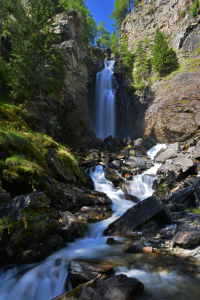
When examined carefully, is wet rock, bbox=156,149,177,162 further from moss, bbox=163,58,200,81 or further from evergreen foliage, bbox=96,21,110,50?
evergreen foliage, bbox=96,21,110,50

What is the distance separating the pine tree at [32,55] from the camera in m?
15.9

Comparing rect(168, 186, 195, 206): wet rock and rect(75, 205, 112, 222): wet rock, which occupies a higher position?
rect(168, 186, 195, 206): wet rock

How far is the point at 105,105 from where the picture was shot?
32.1 meters

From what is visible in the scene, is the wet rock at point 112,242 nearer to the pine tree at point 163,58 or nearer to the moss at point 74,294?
the moss at point 74,294

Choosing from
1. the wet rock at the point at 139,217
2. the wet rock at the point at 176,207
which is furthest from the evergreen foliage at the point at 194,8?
the wet rock at the point at 139,217

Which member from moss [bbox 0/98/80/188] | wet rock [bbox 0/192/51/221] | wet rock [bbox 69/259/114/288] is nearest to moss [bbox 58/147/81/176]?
moss [bbox 0/98/80/188]

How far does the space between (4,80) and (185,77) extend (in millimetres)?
21748

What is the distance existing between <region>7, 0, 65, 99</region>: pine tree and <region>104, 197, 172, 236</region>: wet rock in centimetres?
1455

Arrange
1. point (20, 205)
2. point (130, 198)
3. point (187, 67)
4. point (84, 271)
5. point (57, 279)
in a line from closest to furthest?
point (84, 271)
point (57, 279)
point (20, 205)
point (130, 198)
point (187, 67)

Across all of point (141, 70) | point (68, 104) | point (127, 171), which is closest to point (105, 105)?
point (141, 70)

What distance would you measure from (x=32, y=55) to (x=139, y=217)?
1797 centimetres

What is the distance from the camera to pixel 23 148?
7344 millimetres

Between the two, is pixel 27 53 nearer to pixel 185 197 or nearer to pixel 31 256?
pixel 31 256

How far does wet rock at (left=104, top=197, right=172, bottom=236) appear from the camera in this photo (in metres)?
6.41
